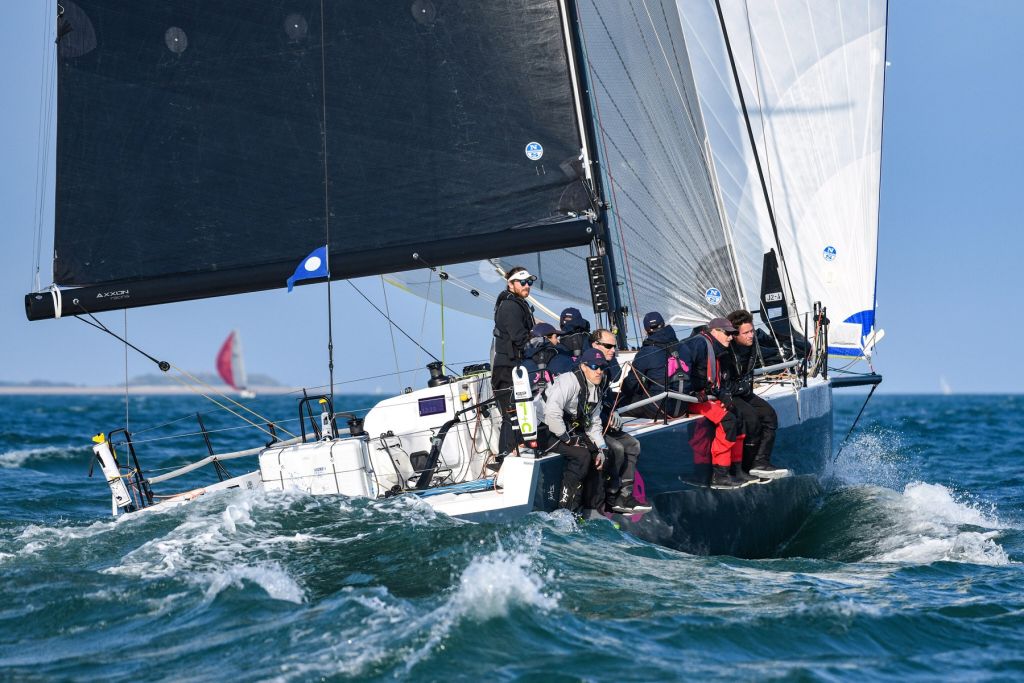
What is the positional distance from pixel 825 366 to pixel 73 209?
22.5ft

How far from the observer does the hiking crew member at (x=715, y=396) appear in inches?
333

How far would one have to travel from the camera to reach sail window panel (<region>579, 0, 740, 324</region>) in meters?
10.7

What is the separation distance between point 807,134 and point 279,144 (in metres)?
6.34

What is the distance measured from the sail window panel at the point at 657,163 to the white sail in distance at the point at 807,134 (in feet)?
5.18

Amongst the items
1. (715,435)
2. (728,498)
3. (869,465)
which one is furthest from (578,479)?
(869,465)

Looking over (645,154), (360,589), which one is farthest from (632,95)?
(360,589)

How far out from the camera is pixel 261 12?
870 centimetres

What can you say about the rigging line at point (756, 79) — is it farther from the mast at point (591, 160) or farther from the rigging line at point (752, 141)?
the mast at point (591, 160)

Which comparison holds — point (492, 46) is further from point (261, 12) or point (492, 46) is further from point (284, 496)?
point (284, 496)

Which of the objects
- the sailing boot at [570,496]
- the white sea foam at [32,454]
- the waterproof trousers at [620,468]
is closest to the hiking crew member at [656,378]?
the waterproof trousers at [620,468]

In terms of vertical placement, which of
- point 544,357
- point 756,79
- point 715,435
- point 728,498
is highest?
point 756,79

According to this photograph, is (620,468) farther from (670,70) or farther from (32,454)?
(32,454)

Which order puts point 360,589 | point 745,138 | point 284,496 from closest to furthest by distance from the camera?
point 360,589 → point 284,496 → point 745,138

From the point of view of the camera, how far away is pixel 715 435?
8.49 meters
